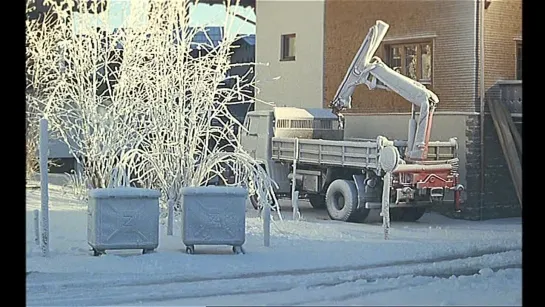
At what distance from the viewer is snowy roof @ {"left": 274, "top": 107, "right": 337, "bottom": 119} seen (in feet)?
68.5

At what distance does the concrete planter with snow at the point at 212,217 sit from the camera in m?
13.5

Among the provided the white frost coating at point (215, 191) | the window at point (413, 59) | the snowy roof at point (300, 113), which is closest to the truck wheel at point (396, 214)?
the snowy roof at point (300, 113)

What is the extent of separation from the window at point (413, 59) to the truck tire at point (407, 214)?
3.41 metres

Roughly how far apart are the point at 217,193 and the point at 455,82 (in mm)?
8551

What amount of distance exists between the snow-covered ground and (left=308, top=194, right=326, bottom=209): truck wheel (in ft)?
7.31

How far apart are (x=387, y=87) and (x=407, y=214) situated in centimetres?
273

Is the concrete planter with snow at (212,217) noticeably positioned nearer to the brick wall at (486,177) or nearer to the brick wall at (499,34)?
the brick wall at (486,177)

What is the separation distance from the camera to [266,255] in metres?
13.5

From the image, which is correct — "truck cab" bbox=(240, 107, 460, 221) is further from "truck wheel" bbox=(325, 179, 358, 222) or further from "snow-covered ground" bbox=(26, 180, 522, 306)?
"snow-covered ground" bbox=(26, 180, 522, 306)

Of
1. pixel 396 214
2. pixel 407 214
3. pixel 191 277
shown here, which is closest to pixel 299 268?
pixel 191 277
